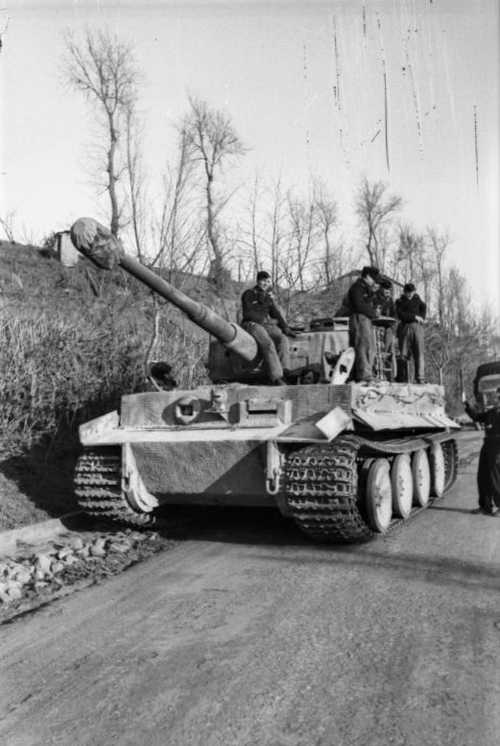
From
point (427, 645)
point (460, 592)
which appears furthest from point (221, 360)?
point (427, 645)

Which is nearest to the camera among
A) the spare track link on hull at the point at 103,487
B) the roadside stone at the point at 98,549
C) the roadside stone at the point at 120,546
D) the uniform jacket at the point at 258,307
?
the roadside stone at the point at 98,549

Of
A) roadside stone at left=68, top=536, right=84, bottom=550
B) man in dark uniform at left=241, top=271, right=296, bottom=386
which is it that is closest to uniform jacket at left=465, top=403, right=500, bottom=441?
man in dark uniform at left=241, top=271, right=296, bottom=386

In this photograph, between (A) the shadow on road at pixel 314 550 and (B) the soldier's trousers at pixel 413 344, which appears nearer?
(A) the shadow on road at pixel 314 550

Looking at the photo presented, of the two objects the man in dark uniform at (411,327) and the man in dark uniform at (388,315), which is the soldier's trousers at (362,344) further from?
Result: the man in dark uniform at (411,327)

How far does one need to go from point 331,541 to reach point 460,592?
1.79 m

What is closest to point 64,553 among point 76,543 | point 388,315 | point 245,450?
point 76,543

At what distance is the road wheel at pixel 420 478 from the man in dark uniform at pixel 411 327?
139 centimetres

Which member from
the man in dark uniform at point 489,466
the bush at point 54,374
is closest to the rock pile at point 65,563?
the bush at point 54,374

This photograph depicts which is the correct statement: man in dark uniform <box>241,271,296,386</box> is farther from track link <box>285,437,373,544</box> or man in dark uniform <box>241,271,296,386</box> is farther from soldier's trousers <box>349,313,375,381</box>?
track link <box>285,437,373,544</box>

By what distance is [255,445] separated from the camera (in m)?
6.75

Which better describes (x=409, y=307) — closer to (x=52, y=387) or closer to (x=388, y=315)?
(x=388, y=315)

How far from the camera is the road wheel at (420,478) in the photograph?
29.2 feet

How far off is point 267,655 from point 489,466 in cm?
577

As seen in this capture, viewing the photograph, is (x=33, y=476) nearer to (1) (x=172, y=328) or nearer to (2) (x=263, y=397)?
(2) (x=263, y=397)
